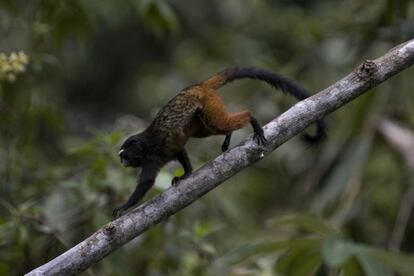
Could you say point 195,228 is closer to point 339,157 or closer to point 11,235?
point 11,235

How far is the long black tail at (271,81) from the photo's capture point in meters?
4.22

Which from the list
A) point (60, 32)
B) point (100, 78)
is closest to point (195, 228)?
point (60, 32)

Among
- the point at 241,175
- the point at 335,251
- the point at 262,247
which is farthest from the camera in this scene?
the point at 241,175

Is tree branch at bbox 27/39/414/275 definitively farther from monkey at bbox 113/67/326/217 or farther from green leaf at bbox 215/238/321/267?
green leaf at bbox 215/238/321/267

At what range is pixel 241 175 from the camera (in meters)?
7.64

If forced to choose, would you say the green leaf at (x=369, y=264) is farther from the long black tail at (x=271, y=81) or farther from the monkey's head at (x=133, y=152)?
the monkey's head at (x=133, y=152)

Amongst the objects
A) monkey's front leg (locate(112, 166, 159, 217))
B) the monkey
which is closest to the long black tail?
the monkey

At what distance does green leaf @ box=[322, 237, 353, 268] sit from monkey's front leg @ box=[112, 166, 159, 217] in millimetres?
913

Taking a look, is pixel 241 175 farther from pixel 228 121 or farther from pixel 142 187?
pixel 142 187

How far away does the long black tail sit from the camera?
13.9 feet

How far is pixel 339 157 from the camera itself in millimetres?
6750

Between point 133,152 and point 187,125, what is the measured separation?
1.03ft

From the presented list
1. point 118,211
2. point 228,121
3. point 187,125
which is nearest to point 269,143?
point 228,121

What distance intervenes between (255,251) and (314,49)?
11.1 feet
